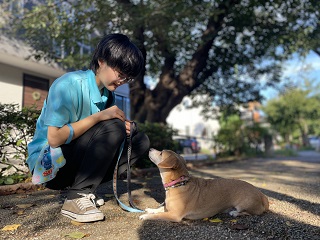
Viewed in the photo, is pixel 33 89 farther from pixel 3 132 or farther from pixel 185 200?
pixel 185 200

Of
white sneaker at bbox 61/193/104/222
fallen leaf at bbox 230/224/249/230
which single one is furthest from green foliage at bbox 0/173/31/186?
fallen leaf at bbox 230/224/249/230

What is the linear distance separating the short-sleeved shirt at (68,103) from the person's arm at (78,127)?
0.16ft

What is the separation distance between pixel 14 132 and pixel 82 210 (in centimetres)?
264

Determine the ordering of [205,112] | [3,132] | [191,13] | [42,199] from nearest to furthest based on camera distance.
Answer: [42,199]
[3,132]
[191,13]
[205,112]

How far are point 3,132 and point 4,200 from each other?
1.18 meters

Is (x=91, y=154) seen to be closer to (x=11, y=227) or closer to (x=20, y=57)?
(x=11, y=227)

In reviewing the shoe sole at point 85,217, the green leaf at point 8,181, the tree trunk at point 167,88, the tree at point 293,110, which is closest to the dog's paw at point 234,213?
the shoe sole at point 85,217

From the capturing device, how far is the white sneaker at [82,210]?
103 inches

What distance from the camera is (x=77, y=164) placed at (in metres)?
2.78

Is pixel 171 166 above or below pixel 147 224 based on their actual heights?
above

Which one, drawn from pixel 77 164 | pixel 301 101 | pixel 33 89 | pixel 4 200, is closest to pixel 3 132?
pixel 4 200

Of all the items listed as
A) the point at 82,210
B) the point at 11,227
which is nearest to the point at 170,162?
the point at 82,210

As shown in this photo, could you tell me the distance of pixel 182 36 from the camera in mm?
10125

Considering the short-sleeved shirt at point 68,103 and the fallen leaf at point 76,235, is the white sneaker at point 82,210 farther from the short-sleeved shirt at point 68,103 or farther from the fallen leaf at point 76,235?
the short-sleeved shirt at point 68,103
